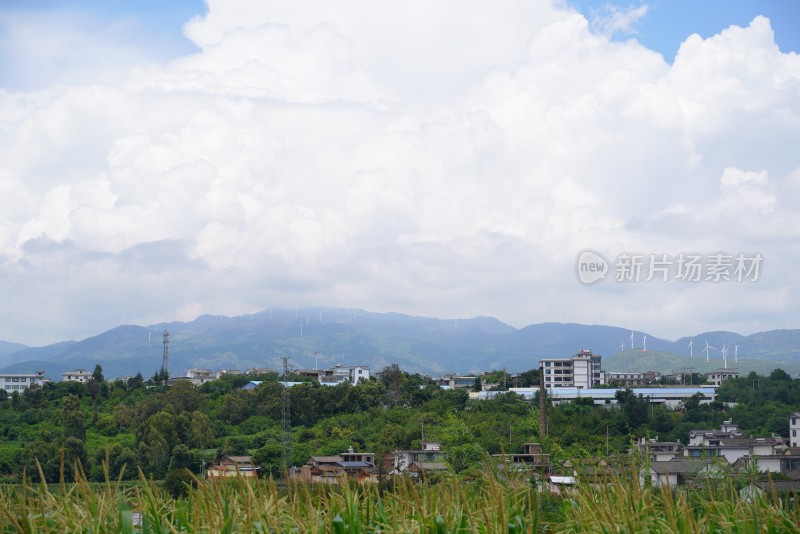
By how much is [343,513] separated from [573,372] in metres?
55.7

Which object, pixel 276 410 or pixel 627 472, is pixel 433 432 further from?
pixel 627 472

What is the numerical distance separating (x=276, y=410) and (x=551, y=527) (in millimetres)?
29422

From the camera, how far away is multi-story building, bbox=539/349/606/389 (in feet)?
188

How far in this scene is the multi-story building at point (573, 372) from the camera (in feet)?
188

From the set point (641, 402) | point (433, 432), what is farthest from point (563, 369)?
point (433, 432)

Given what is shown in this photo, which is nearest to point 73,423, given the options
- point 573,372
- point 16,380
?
point 16,380

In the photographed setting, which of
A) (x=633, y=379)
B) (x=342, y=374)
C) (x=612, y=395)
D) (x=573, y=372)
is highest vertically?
(x=573, y=372)

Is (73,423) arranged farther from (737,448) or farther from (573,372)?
(573,372)

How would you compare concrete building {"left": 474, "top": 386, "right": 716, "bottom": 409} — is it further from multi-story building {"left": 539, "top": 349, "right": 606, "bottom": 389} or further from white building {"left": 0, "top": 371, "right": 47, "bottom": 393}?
white building {"left": 0, "top": 371, "right": 47, "bottom": 393}

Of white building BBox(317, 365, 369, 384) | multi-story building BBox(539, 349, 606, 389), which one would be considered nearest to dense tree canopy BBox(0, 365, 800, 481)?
white building BBox(317, 365, 369, 384)

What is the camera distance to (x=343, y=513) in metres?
3.68

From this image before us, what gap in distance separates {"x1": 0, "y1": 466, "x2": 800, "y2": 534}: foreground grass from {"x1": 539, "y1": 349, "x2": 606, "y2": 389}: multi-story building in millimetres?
53730

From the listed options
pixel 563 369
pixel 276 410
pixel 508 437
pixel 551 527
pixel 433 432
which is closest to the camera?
pixel 551 527

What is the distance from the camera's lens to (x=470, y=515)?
3625 millimetres
